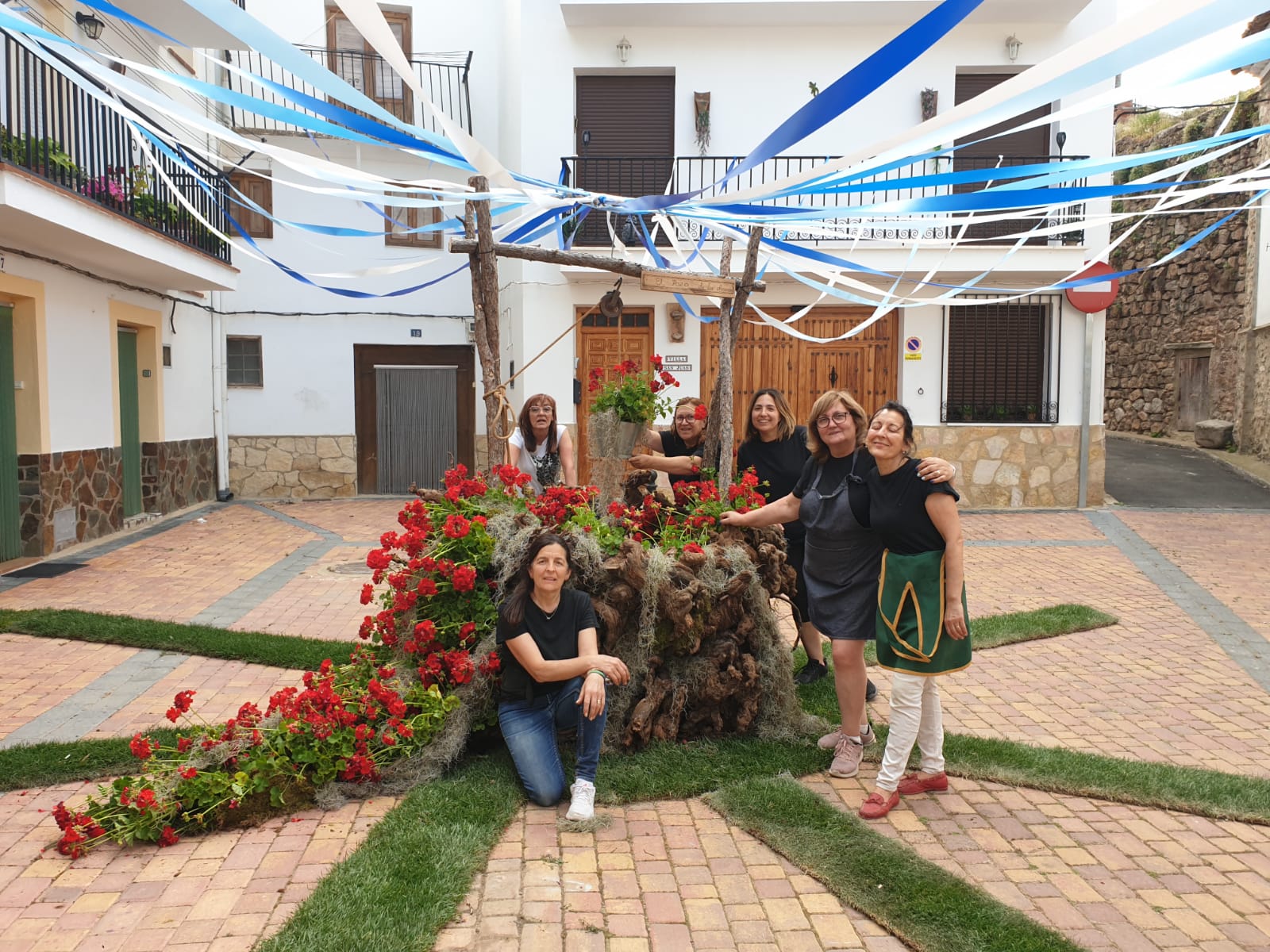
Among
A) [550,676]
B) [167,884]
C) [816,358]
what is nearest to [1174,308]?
[816,358]

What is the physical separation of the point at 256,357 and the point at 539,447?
1010 cm

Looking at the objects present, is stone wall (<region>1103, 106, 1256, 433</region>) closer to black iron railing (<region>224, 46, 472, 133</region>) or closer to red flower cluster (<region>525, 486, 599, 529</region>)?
black iron railing (<region>224, 46, 472, 133</region>)

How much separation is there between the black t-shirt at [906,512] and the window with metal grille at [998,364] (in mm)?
9746

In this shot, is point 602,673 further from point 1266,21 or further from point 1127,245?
point 1127,245

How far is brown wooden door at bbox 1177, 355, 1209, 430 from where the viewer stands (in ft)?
54.9

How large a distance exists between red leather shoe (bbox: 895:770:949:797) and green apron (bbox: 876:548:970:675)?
0.53 metres

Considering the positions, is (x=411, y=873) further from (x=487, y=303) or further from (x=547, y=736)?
(x=487, y=303)

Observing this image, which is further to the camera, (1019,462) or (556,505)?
(1019,462)

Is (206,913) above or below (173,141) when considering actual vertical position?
below

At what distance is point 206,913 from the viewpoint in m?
2.91

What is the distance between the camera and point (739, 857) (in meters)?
3.36

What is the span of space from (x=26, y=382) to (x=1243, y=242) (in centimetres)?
1709

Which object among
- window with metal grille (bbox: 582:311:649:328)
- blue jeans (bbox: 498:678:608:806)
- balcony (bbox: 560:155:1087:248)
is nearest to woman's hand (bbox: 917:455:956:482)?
blue jeans (bbox: 498:678:608:806)

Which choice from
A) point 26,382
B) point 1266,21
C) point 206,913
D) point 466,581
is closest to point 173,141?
point 466,581
